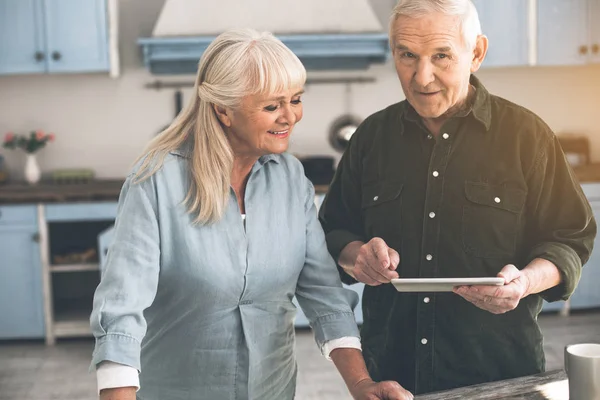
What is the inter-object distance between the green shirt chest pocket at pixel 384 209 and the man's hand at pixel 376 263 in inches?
5.8

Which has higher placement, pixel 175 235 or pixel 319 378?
pixel 175 235

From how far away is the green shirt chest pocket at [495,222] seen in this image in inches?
71.9

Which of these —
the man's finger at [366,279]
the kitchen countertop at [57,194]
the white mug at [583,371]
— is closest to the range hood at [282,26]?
the kitchen countertop at [57,194]

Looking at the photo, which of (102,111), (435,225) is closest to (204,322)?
(435,225)

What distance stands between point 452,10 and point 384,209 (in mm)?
503

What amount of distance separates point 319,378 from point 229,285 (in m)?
2.56

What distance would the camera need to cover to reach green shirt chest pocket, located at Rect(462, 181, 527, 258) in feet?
5.99

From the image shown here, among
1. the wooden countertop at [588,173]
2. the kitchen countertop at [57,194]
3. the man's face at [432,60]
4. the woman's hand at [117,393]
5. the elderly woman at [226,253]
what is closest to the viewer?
the woman's hand at [117,393]

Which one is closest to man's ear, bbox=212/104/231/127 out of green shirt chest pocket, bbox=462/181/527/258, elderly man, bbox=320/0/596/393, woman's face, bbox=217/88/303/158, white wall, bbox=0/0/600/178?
woman's face, bbox=217/88/303/158

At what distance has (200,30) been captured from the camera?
482cm

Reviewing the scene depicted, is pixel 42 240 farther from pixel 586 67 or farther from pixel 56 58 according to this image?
pixel 586 67

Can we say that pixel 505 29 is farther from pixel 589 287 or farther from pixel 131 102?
pixel 131 102

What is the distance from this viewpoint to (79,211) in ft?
15.3

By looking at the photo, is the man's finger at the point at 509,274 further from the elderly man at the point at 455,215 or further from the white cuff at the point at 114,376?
the white cuff at the point at 114,376
